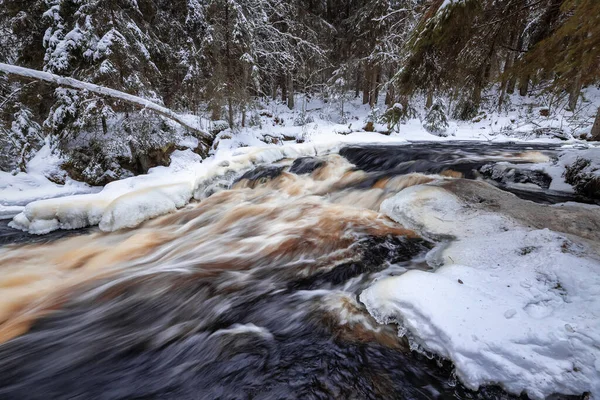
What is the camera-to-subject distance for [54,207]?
4598mm

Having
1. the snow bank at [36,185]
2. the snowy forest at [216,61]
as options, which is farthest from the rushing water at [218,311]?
the snow bank at [36,185]

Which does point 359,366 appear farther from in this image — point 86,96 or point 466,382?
point 86,96

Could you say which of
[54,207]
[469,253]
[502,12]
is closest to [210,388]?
[469,253]

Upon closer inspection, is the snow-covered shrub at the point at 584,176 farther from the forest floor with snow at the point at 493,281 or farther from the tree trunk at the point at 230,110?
the tree trunk at the point at 230,110

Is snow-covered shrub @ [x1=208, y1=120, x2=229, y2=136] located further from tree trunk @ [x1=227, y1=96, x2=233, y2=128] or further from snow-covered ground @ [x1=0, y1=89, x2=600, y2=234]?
snow-covered ground @ [x1=0, y1=89, x2=600, y2=234]

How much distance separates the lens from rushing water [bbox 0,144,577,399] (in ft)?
5.38

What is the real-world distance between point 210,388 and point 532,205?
375cm

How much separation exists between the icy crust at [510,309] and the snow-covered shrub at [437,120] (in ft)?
38.1

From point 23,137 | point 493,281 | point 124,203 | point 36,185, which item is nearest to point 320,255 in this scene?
point 493,281

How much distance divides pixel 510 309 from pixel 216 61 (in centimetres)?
1135

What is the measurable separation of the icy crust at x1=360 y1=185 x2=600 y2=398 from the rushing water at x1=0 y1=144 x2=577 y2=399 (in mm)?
136

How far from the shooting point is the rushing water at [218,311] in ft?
5.38

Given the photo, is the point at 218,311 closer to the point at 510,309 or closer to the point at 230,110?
the point at 510,309

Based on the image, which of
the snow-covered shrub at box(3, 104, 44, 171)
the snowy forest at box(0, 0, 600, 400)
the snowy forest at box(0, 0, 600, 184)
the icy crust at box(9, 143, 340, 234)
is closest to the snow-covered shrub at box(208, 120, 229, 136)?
the snowy forest at box(0, 0, 600, 184)
